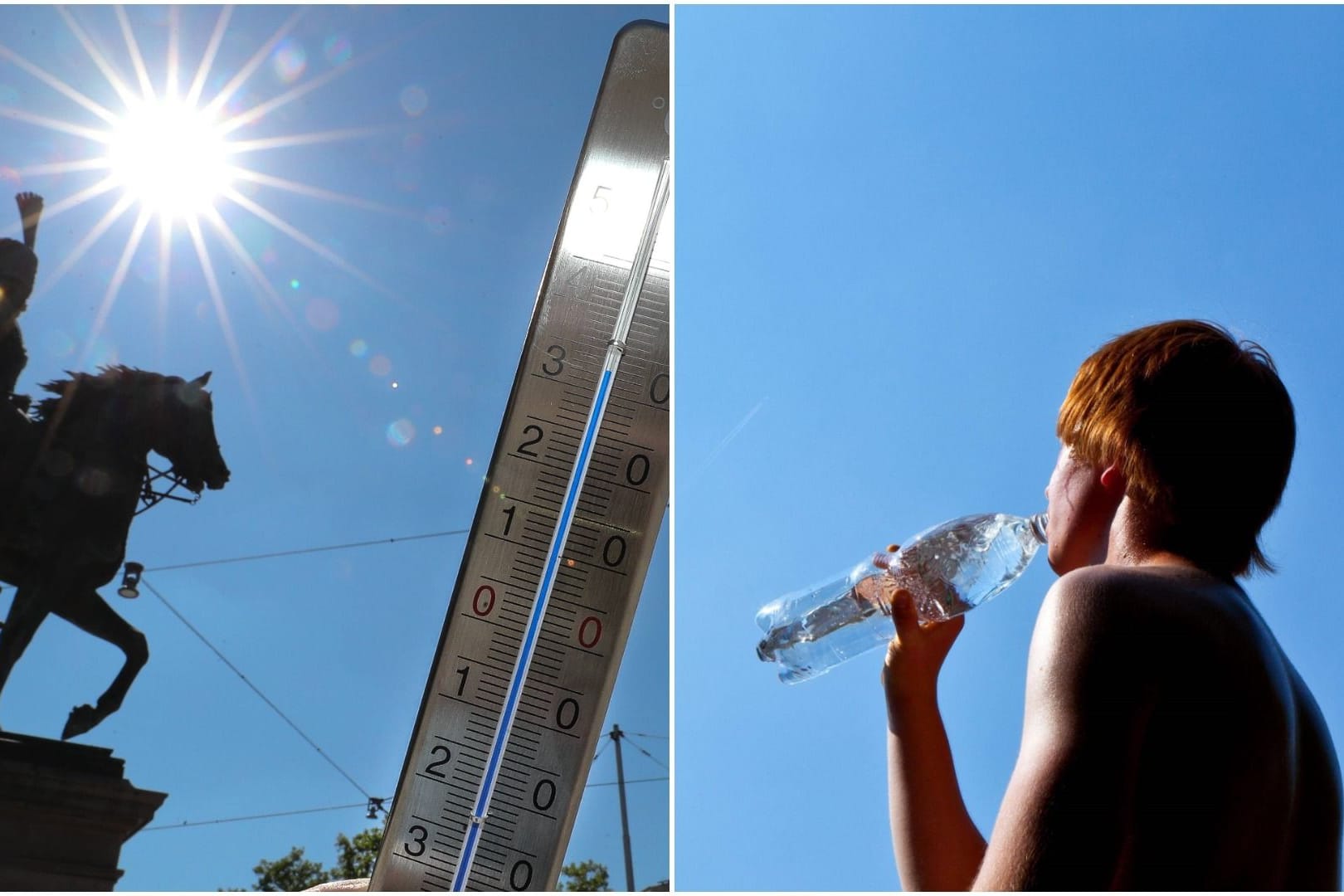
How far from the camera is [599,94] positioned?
1.62 m

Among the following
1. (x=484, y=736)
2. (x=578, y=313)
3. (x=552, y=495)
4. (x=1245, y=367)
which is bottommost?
(x=1245, y=367)

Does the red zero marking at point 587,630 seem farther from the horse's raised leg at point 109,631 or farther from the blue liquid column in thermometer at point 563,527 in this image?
the horse's raised leg at point 109,631

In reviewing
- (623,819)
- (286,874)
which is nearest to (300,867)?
(286,874)

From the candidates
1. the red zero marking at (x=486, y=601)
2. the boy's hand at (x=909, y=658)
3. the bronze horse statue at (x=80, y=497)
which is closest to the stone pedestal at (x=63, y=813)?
the bronze horse statue at (x=80, y=497)

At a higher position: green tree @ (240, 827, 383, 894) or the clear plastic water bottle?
green tree @ (240, 827, 383, 894)

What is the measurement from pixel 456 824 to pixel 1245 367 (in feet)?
3.57

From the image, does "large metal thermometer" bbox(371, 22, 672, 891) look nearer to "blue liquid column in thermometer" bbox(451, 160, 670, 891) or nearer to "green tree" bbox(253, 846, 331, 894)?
"blue liquid column in thermometer" bbox(451, 160, 670, 891)

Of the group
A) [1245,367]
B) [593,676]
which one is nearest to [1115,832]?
[1245,367]

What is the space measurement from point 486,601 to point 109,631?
73cm

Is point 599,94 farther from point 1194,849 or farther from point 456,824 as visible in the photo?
point 1194,849

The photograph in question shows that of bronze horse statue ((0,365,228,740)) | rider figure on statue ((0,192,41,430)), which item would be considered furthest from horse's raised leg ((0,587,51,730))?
rider figure on statue ((0,192,41,430))

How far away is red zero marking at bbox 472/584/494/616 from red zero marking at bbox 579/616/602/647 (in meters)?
0.13

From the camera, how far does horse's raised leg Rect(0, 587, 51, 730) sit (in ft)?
5.19

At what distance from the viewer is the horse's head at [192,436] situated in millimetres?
1931
